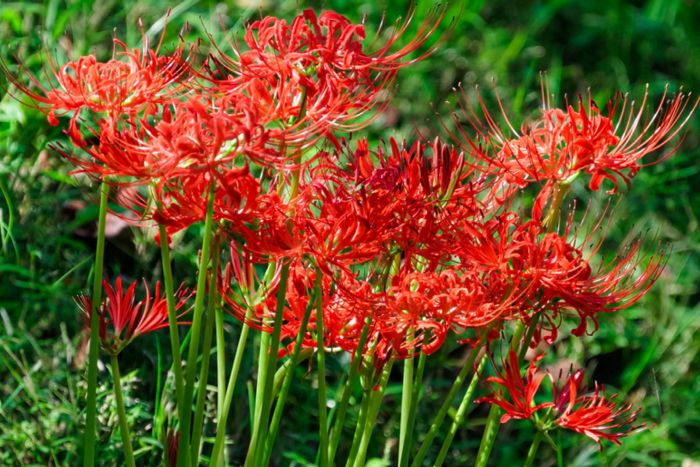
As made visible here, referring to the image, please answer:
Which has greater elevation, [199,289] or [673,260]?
[199,289]

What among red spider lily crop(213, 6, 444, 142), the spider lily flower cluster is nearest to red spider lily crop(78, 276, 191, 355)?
the spider lily flower cluster

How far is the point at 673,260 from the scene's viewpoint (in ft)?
11.6

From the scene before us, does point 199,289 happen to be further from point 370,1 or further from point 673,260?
point 370,1

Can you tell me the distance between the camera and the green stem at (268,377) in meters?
1.39

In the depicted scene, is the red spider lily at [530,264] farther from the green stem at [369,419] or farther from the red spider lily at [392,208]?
the green stem at [369,419]

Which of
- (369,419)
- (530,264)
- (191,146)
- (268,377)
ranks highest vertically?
(191,146)

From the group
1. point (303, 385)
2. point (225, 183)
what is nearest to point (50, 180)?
point (303, 385)

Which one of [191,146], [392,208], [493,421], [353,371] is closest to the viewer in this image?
[191,146]

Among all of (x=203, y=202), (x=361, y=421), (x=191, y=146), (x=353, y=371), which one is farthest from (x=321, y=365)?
(x=191, y=146)

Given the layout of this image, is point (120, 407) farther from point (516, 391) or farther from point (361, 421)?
point (516, 391)

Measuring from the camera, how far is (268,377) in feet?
4.72

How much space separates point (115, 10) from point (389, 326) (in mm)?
2453

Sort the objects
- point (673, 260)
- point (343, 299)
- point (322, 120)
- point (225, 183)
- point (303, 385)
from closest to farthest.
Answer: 1. point (225, 183)
2. point (322, 120)
3. point (343, 299)
4. point (303, 385)
5. point (673, 260)

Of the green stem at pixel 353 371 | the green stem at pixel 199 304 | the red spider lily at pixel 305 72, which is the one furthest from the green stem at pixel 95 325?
the green stem at pixel 353 371
